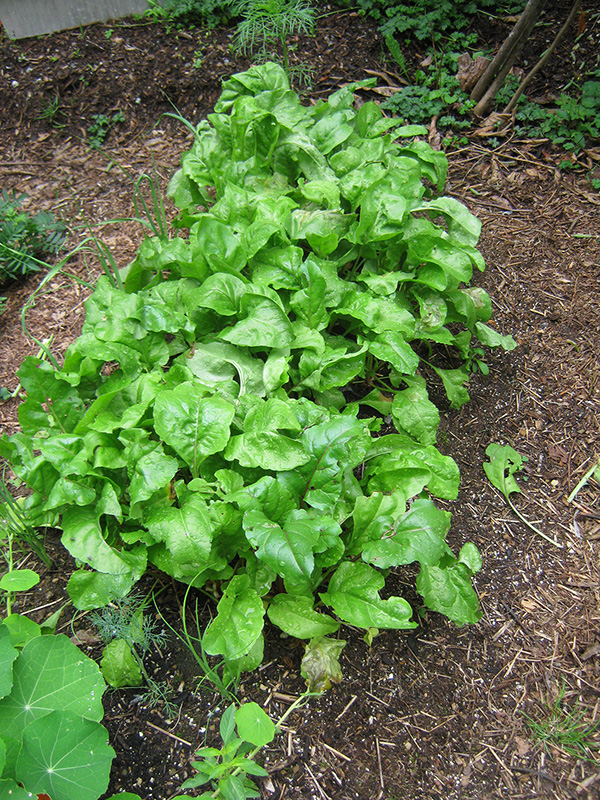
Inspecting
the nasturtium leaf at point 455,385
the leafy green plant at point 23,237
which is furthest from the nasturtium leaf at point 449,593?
the leafy green plant at point 23,237

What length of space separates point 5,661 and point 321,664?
2.93ft

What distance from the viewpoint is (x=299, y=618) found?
1.82 meters

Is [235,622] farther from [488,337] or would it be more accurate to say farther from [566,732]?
[488,337]

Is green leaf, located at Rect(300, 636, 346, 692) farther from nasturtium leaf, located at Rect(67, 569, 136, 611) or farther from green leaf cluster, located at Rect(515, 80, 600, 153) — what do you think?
green leaf cluster, located at Rect(515, 80, 600, 153)

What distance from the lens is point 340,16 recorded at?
4.33 m

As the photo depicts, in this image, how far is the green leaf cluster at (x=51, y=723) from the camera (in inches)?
54.2

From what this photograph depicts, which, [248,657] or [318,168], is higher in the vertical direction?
[318,168]

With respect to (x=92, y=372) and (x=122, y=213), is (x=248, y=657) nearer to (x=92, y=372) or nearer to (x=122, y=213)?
(x=92, y=372)

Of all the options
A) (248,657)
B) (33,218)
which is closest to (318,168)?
(33,218)

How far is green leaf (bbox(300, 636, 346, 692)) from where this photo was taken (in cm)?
179

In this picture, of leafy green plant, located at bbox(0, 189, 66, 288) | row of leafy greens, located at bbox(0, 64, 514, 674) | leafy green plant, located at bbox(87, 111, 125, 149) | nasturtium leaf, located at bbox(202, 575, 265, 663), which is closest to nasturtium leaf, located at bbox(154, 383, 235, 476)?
row of leafy greens, located at bbox(0, 64, 514, 674)

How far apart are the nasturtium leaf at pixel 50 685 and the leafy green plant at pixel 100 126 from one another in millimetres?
3444

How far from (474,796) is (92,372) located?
183 cm

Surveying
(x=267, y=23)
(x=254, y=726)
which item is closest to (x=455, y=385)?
(x=254, y=726)
